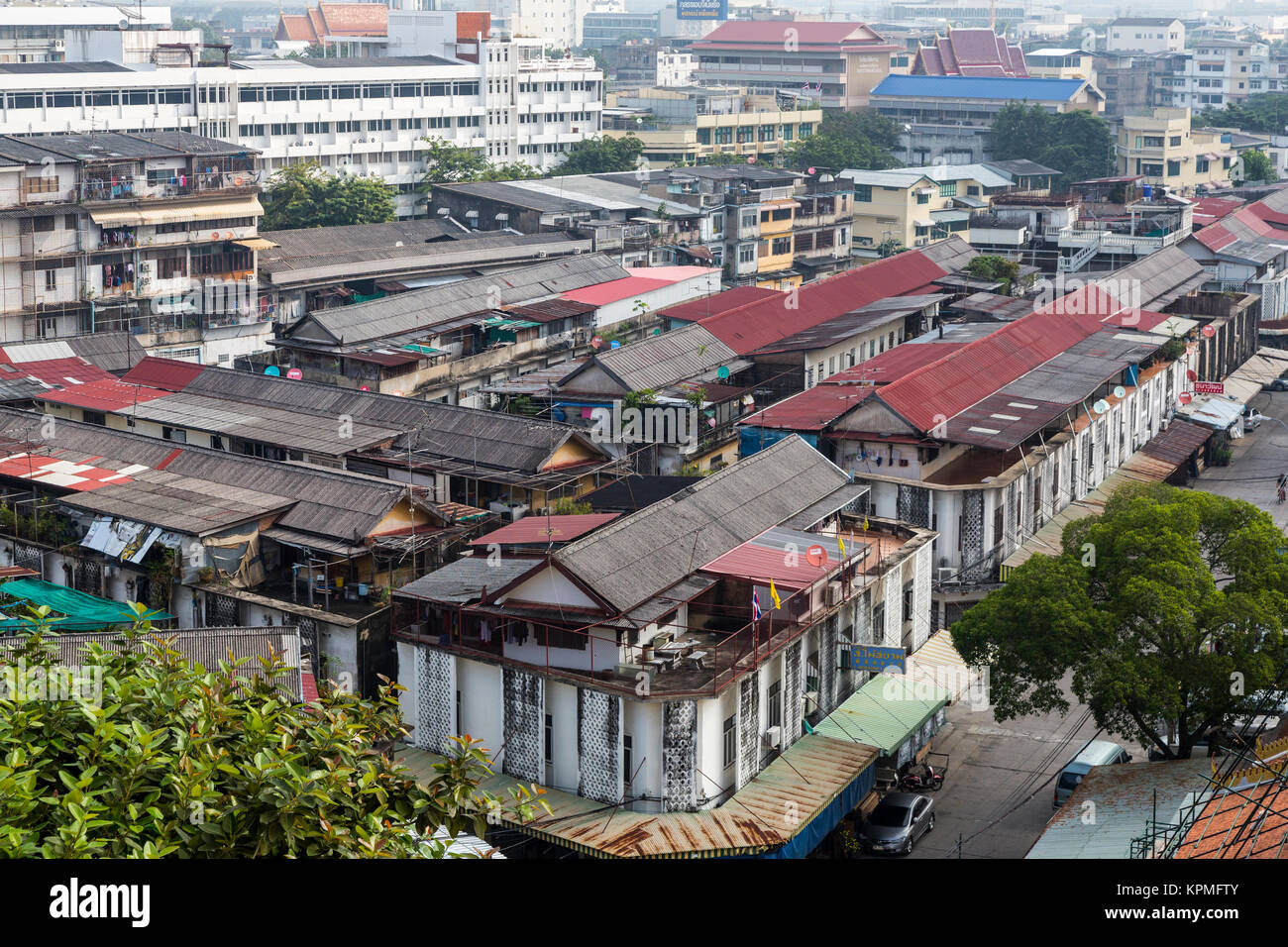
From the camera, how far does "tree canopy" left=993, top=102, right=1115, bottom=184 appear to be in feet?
336

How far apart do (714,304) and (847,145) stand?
4708 cm

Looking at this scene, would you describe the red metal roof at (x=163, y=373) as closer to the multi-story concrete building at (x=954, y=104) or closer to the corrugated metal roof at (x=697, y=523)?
the corrugated metal roof at (x=697, y=523)

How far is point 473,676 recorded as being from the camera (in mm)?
25062

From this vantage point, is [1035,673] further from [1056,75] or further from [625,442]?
[1056,75]

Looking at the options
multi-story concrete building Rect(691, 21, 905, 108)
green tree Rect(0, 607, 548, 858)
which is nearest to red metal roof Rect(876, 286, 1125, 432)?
green tree Rect(0, 607, 548, 858)

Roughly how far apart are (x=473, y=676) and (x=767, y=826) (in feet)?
17.4

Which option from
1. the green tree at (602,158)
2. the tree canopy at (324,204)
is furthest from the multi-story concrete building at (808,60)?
the tree canopy at (324,204)

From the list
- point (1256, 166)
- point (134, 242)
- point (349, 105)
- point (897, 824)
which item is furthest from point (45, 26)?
point (897, 824)

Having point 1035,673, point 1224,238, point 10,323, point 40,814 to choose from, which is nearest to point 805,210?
point 1224,238

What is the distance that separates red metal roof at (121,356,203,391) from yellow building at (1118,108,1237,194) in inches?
2825

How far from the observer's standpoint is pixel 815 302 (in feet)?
180

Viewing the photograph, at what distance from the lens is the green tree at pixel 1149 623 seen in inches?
950

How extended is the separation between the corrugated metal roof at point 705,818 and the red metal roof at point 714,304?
27895mm

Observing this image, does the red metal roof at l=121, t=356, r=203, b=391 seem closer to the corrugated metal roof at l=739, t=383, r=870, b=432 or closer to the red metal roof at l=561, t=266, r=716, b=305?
the red metal roof at l=561, t=266, r=716, b=305
